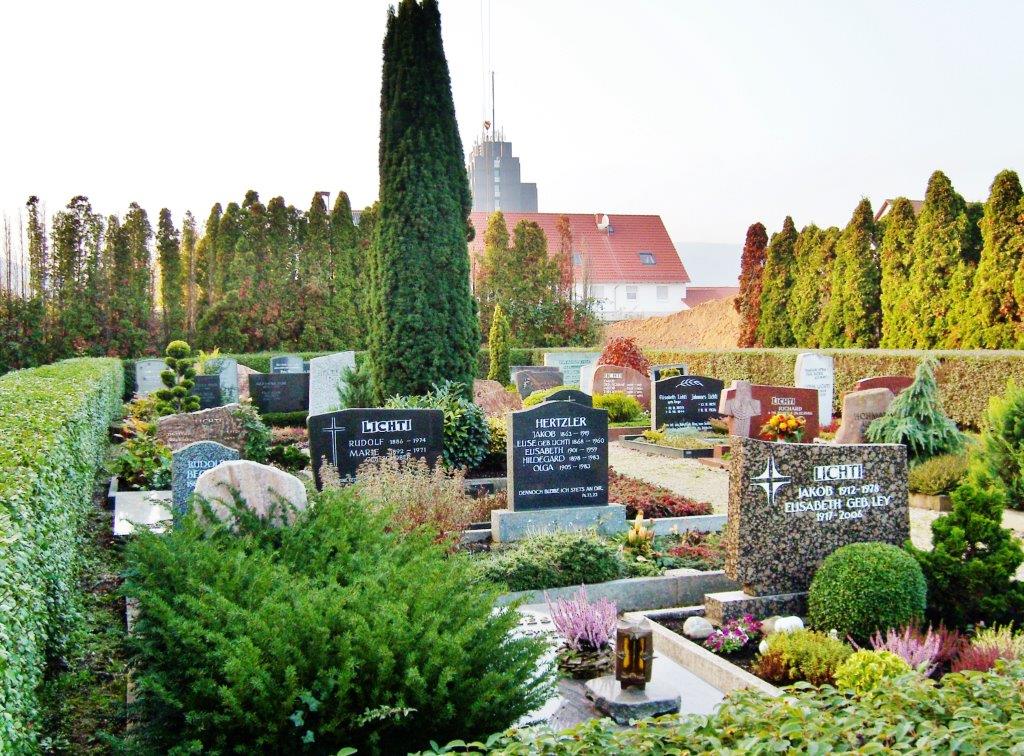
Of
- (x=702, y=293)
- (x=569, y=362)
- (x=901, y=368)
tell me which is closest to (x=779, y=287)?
(x=569, y=362)

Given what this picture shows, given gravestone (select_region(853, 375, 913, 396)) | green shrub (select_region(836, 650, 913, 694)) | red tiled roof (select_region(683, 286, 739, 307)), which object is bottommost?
green shrub (select_region(836, 650, 913, 694))

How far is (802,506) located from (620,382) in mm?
12825

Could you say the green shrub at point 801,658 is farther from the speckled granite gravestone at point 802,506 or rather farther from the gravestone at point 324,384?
the gravestone at point 324,384

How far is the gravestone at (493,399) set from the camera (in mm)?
16234

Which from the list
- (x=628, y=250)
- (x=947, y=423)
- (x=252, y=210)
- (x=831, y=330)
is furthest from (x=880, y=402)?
(x=628, y=250)

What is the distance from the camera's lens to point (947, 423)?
11.6m

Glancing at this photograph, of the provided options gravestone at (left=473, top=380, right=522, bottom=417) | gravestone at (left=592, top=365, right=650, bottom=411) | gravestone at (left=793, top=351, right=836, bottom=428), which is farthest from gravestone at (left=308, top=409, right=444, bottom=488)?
gravestone at (left=793, top=351, right=836, bottom=428)

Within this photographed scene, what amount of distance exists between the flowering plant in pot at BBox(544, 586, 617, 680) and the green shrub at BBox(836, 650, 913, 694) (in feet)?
4.44

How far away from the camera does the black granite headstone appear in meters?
8.34

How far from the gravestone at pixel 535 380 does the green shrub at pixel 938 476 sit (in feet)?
33.0

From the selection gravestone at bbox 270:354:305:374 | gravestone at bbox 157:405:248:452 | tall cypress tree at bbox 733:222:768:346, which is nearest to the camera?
gravestone at bbox 157:405:248:452

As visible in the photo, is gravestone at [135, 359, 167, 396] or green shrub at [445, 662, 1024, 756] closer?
green shrub at [445, 662, 1024, 756]

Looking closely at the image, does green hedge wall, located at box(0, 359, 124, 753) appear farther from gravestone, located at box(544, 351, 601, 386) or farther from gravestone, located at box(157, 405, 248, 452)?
gravestone, located at box(544, 351, 601, 386)

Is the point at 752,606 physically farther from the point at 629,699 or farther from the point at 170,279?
the point at 170,279
